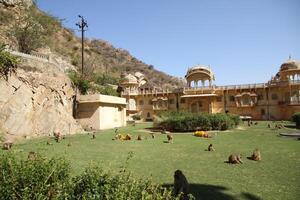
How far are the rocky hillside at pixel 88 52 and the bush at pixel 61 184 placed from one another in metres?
35.0

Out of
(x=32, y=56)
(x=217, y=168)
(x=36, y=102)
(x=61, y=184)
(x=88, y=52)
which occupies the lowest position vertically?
(x=217, y=168)

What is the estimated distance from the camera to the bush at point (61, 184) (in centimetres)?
465

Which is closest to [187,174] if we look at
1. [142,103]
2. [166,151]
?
[166,151]

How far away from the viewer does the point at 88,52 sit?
78.2 meters

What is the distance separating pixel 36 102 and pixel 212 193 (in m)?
19.5

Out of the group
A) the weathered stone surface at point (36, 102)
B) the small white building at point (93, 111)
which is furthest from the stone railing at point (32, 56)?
the small white building at point (93, 111)

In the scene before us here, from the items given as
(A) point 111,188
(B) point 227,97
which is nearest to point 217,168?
(A) point 111,188

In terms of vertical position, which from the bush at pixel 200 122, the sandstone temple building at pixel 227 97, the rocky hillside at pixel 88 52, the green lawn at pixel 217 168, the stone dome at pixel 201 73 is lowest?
the green lawn at pixel 217 168

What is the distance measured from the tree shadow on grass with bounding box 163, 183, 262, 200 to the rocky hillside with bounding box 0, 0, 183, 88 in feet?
115

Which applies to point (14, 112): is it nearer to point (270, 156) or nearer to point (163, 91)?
point (270, 156)

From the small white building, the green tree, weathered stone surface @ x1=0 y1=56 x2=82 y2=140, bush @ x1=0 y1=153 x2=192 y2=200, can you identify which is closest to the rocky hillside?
weathered stone surface @ x1=0 y1=56 x2=82 y2=140

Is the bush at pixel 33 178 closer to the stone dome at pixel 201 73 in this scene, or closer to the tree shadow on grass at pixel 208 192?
the tree shadow on grass at pixel 208 192

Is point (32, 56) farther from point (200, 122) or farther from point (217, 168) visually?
point (217, 168)

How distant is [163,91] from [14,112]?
117 ft
